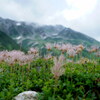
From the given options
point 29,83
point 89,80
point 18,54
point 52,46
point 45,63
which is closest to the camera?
A: point 89,80

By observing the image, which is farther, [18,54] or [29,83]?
[18,54]

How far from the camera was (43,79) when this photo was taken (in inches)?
335

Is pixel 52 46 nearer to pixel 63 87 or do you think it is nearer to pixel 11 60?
pixel 11 60

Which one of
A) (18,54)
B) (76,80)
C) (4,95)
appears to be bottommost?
(4,95)

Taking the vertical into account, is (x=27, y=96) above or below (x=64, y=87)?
below

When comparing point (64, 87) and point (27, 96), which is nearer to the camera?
point (27, 96)

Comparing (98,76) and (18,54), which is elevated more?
(18,54)

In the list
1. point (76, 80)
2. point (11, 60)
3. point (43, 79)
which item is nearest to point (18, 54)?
point (11, 60)

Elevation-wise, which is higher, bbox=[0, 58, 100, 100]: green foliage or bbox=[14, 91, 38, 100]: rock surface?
bbox=[0, 58, 100, 100]: green foliage

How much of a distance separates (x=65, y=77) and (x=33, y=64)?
12.8 feet

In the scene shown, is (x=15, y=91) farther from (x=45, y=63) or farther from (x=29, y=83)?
(x=45, y=63)

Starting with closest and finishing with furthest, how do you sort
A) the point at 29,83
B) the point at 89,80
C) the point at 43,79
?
1. the point at 89,80
2. the point at 29,83
3. the point at 43,79

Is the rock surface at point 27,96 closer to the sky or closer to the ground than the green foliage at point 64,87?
closer to the ground

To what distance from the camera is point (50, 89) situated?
22.2ft
